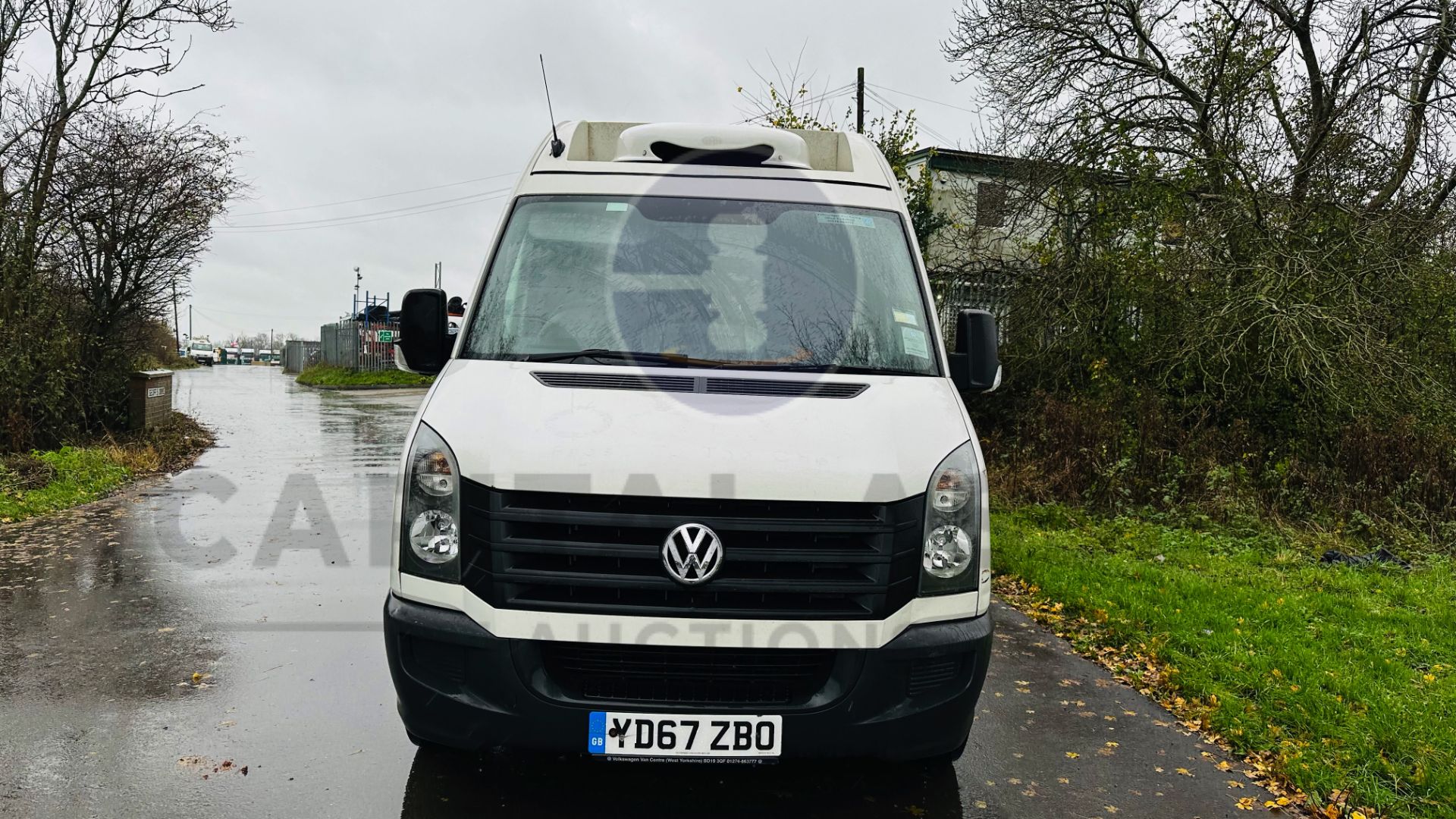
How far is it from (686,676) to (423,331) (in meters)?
1.99

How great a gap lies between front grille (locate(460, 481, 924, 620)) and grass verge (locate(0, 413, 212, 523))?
28.4 ft

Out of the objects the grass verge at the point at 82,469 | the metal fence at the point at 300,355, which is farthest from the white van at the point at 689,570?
the metal fence at the point at 300,355

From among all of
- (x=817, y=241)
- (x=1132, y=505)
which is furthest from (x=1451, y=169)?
(x=817, y=241)

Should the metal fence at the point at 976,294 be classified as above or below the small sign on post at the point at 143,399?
above

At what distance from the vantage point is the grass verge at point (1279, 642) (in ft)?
14.1

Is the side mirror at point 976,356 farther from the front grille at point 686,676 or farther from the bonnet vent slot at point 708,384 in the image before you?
the front grille at point 686,676

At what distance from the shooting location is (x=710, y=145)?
4.74m

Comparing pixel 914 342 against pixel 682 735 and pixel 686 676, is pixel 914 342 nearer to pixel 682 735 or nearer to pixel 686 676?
pixel 686 676

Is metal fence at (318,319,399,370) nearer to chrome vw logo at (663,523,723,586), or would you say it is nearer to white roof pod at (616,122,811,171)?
white roof pod at (616,122,811,171)

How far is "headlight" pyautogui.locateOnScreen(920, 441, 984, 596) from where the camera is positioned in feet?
11.1

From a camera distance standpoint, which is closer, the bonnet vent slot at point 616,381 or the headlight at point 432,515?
the headlight at point 432,515

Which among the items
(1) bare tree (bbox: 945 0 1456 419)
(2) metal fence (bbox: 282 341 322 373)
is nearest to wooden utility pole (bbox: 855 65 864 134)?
(1) bare tree (bbox: 945 0 1456 419)

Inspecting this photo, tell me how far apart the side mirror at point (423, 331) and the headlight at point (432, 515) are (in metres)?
1.08

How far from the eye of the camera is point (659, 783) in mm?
3939
